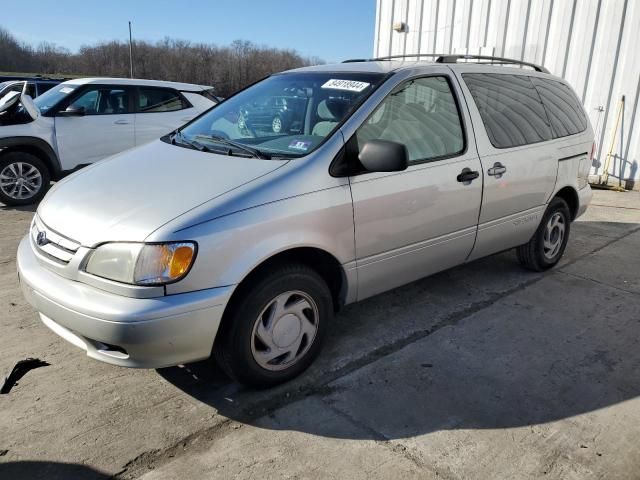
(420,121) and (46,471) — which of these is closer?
(46,471)

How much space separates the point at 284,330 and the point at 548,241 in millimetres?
2951

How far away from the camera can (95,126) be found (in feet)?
24.5

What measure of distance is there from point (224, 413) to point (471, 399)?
1313 mm

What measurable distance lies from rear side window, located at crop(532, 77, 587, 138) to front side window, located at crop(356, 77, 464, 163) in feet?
4.30

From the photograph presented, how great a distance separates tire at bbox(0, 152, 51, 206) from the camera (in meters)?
6.93

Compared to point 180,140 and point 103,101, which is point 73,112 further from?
point 180,140

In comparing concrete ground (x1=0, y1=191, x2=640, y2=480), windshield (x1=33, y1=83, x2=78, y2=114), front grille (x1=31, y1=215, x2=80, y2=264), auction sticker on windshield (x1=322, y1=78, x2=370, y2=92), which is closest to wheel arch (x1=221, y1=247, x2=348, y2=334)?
concrete ground (x1=0, y1=191, x2=640, y2=480)

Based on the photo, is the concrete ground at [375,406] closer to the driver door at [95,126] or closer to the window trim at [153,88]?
the driver door at [95,126]

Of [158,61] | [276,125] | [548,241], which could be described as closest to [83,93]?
[276,125]

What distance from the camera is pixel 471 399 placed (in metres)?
2.87

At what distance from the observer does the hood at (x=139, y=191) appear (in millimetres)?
2527

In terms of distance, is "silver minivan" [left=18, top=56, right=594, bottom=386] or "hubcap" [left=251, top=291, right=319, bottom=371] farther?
"hubcap" [left=251, top=291, right=319, bottom=371]

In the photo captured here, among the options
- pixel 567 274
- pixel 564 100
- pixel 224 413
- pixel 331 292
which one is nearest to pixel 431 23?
pixel 564 100

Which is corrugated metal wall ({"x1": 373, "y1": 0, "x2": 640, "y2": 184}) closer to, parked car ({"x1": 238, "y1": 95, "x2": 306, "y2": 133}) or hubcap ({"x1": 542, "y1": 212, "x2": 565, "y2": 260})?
hubcap ({"x1": 542, "y1": 212, "x2": 565, "y2": 260})
